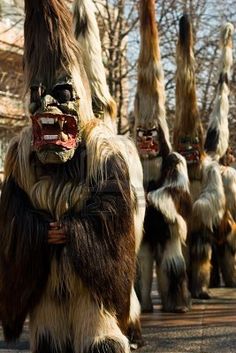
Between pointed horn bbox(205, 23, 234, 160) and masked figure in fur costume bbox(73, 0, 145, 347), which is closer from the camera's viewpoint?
masked figure in fur costume bbox(73, 0, 145, 347)

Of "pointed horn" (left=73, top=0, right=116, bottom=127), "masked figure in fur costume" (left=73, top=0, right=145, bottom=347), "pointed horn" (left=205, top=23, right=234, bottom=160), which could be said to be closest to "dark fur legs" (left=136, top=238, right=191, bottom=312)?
"masked figure in fur costume" (left=73, top=0, right=145, bottom=347)

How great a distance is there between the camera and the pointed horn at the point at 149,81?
787 cm

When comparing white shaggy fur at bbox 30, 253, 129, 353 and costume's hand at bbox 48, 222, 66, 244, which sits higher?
costume's hand at bbox 48, 222, 66, 244

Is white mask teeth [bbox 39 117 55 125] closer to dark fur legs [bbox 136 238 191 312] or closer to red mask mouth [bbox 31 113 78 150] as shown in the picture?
red mask mouth [bbox 31 113 78 150]

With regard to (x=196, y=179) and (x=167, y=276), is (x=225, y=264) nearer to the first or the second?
(x=196, y=179)

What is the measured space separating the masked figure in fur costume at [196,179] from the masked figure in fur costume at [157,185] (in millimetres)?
1181

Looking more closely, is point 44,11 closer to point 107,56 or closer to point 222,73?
point 222,73

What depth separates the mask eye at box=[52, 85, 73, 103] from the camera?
14.7ft

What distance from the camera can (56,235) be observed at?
4.24 m

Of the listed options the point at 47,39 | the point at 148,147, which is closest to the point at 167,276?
the point at 148,147

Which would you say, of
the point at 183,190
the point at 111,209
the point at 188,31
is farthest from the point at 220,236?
the point at 111,209

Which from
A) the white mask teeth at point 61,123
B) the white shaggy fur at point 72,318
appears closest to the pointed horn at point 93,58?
the white mask teeth at point 61,123

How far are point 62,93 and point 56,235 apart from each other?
3.10 ft

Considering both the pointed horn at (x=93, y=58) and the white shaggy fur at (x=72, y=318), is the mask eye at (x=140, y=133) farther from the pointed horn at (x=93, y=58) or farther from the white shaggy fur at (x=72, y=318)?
the white shaggy fur at (x=72, y=318)
